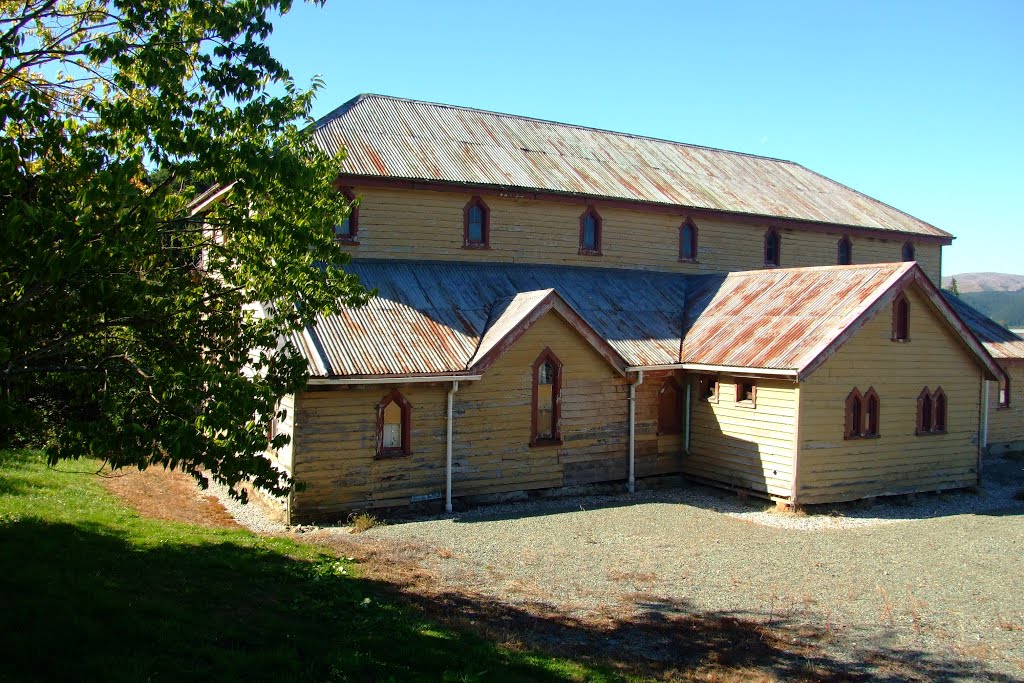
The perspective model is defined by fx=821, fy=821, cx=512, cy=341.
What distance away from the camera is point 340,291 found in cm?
1038

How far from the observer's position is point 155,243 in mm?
8891

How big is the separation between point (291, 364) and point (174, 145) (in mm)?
2837

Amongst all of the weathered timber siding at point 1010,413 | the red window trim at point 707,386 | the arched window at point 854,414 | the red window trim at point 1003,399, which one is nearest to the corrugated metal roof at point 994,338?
the weathered timber siding at point 1010,413

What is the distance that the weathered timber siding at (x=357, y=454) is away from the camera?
56.8 ft

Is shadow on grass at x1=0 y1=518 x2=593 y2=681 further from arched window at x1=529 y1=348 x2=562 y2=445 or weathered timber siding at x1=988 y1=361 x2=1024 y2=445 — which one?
weathered timber siding at x1=988 y1=361 x2=1024 y2=445

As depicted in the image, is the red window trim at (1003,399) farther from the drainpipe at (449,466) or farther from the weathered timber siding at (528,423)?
the drainpipe at (449,466)

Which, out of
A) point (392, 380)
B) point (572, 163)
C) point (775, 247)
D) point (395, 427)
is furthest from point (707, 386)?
point (775, 247)

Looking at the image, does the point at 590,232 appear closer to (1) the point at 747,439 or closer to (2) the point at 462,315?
(2) the point at 462,315

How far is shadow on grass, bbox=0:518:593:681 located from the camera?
799 cm

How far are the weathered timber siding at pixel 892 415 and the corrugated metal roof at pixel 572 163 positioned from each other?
28.6 ft

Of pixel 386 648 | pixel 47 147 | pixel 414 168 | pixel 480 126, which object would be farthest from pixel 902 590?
pixel 480 126

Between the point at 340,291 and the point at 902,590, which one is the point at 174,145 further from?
the point at 902,590

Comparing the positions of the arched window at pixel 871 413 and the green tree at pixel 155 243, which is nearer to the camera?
the green tree at pixel 155 243

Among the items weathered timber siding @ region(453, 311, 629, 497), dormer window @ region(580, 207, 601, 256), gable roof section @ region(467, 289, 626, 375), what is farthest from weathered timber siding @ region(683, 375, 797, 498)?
dormer window @ region(580, 207, 601, 256)
